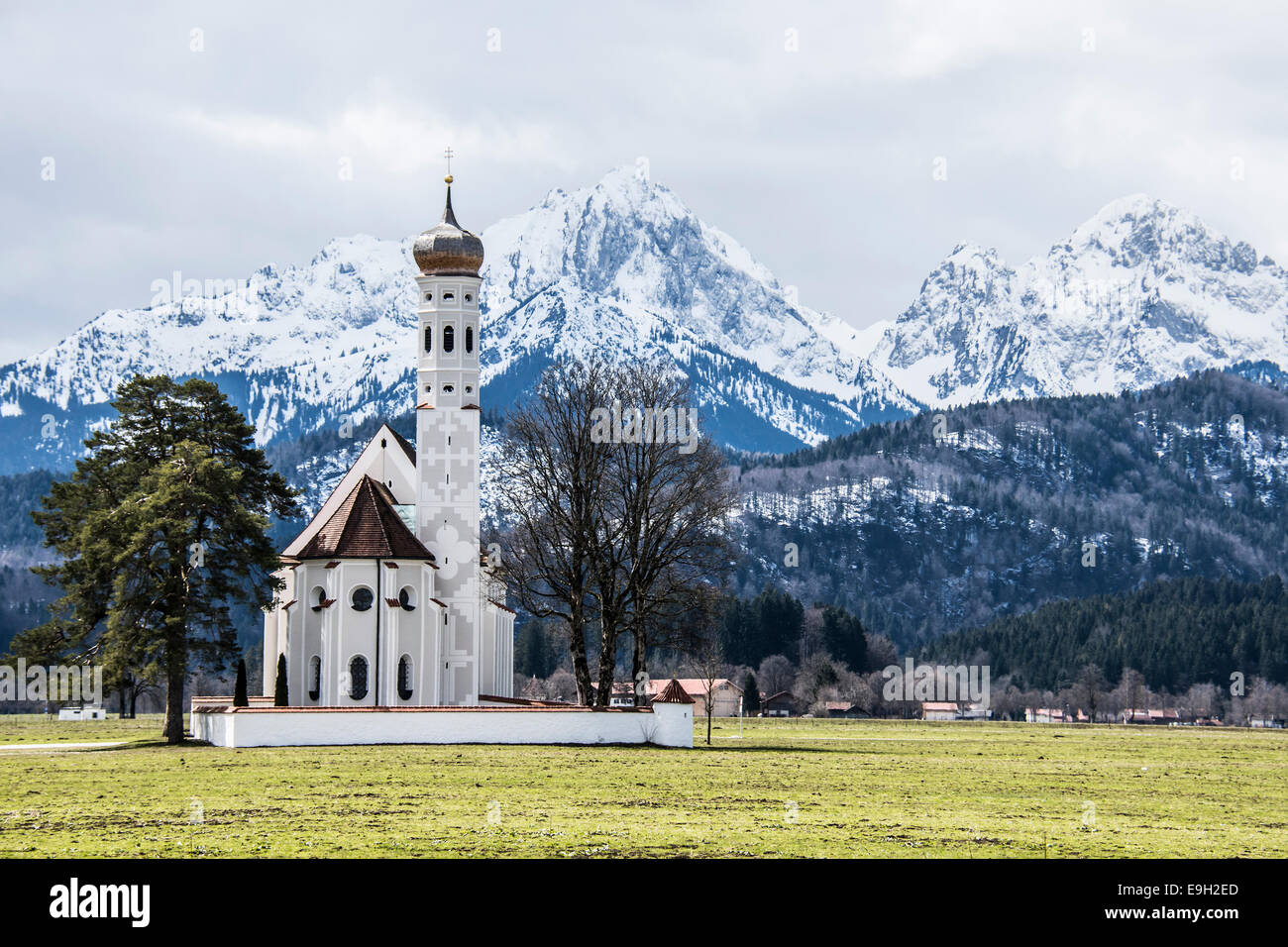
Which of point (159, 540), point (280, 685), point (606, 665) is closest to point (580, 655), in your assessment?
point (606, 665)

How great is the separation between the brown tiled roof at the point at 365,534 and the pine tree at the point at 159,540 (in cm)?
626

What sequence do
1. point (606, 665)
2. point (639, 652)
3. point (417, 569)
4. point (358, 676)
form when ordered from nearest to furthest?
1. point (606, 665)
2. point (639, 652)
3. point (358, 676)
4. point (417, 569)

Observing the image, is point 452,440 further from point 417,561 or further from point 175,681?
point 175,681

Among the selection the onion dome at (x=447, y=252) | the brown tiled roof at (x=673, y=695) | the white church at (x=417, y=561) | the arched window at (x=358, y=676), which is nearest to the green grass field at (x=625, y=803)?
the brown tiled roof at (x=673, y=695)

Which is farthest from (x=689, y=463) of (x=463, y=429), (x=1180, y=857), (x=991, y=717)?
(x=991, y=717)

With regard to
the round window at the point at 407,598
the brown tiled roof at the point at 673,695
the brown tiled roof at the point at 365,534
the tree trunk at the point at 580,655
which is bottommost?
the brown tiled roof at the point at 673,695

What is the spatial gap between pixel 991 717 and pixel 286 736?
462 feet

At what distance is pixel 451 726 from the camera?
2362 inches

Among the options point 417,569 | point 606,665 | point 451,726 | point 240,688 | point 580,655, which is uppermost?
point 417,569

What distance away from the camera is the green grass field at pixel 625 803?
88.4 feet

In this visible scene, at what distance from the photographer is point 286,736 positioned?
58594mm

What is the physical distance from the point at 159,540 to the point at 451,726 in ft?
43.8

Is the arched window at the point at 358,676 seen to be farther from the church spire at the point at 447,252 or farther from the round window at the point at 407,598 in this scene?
the church spire at the point at 447,252
